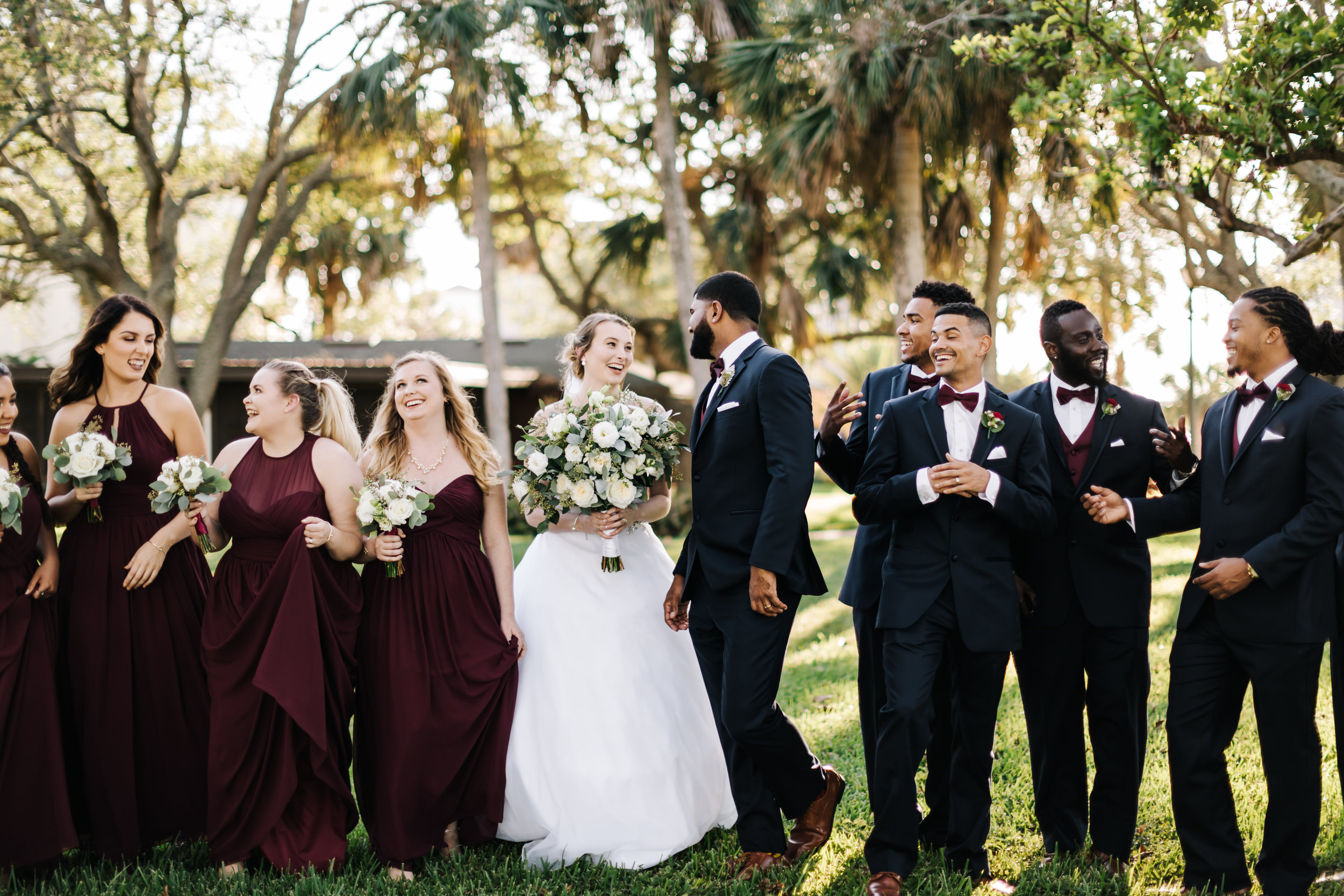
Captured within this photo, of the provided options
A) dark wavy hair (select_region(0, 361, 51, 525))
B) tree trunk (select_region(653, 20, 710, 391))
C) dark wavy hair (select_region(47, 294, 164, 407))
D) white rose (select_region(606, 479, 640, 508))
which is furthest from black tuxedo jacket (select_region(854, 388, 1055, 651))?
tree trunk (select_region(653, 20, 710, 391))

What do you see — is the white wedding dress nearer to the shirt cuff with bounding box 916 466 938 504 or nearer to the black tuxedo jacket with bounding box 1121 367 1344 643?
the shirt cuff with bounding box 916 466 938 504

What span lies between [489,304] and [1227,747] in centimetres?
1492

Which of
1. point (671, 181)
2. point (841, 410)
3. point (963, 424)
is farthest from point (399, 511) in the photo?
point (671, 181)

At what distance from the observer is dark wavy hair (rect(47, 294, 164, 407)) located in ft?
16.7

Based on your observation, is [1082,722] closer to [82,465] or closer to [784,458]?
[784,458]

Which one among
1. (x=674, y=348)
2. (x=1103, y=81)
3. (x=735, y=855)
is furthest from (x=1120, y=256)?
(x=735, y=855)

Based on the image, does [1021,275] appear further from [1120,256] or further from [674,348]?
[674,348]

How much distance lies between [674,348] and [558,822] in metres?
20.8

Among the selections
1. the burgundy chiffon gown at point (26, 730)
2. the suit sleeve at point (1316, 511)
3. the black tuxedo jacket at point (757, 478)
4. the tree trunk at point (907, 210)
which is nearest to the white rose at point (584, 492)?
the black tuxedo jacket at point (757, 478)

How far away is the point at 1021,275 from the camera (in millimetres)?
24641

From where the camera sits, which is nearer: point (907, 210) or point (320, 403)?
point (320, 403)

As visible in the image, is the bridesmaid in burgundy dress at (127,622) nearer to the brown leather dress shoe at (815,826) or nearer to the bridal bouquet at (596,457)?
the bridal bouquet at (596,457)

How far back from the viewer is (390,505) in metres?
4.60

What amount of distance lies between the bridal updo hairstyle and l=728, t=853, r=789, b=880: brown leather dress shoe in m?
2.75
